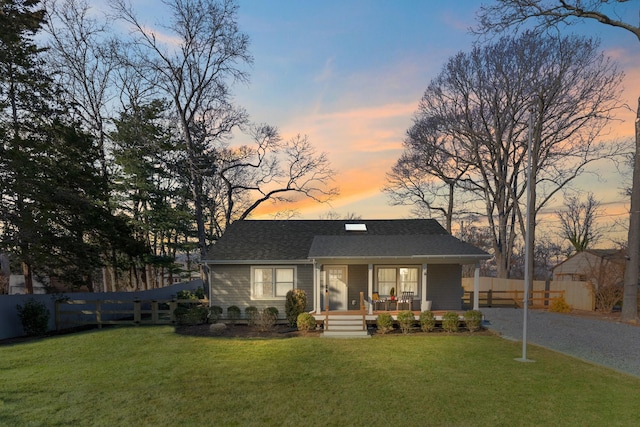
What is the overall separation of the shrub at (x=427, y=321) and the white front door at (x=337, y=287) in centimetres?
379

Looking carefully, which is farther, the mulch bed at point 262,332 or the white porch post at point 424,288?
the white porch post at point 424,288

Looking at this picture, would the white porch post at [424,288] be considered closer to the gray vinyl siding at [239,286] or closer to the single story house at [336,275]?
the single story house at [336,275]

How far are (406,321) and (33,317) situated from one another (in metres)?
14.8

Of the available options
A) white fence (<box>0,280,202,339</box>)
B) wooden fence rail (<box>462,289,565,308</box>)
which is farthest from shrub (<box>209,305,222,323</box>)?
wooden fence rail (<box>462,289,565,308</box>)

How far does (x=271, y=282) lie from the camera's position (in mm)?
17734

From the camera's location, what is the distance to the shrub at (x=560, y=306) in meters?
20.9

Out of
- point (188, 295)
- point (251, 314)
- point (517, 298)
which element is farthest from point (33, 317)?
point (517, 298)

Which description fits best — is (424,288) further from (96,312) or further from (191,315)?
(96,312)

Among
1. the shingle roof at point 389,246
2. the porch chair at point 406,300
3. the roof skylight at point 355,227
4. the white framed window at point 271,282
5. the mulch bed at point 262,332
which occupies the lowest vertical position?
the mulch bed at point 262,332

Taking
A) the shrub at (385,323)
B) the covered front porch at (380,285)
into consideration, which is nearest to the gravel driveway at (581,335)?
the covered front porch at (380,285)

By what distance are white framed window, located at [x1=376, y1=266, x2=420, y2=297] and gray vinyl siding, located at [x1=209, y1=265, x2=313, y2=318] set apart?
3.31 m

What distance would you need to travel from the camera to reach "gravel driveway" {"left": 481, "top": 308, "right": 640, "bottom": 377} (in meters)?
10.7

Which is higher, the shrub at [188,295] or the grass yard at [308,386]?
the grass yard at [308,386]

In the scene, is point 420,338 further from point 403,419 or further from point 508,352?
point 403,419
